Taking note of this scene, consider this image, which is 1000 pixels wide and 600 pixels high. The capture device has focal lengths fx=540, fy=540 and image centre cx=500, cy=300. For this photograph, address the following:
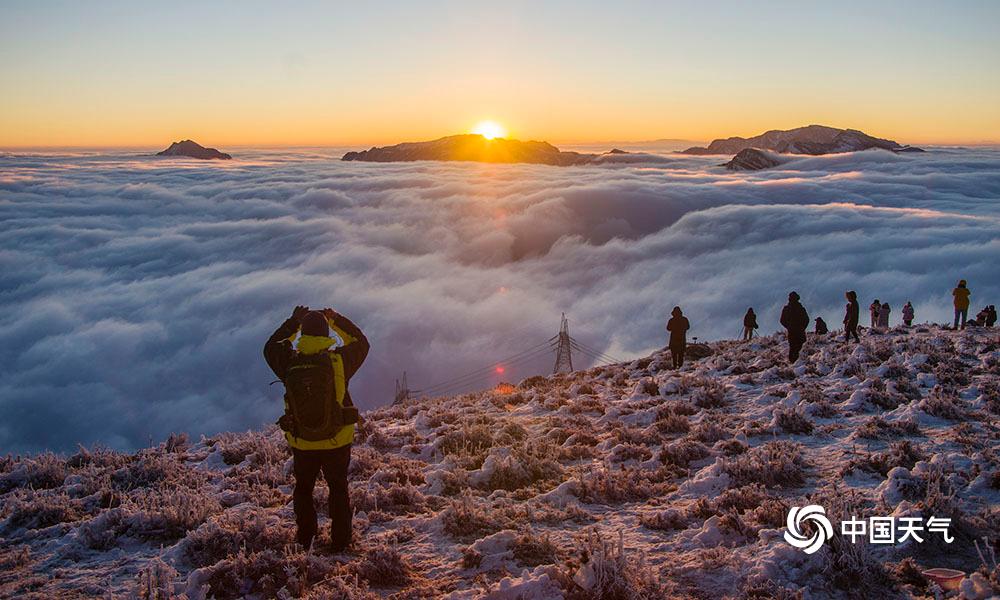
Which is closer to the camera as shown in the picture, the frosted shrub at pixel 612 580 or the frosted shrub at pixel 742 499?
the frosted shrub at pixel 612 580

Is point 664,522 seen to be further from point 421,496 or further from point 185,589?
point 185,589

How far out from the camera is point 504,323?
119875 mm

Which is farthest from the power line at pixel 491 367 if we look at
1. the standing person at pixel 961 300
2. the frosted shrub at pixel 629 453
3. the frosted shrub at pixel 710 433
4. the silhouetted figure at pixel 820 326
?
the frosted shrub at pixel 629 453

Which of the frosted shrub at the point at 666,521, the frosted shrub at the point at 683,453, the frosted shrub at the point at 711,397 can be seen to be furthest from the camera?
the frosted shrub at the point at 711,397

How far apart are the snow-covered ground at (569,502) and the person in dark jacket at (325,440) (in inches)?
11.2

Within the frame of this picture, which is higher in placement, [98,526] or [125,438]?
[98,526]

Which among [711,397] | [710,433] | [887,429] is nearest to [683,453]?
[710,433]

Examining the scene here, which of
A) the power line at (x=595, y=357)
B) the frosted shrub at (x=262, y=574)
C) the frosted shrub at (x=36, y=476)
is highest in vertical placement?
the frosted shrub at (x=262, y=574)

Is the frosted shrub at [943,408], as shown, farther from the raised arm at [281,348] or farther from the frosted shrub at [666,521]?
the raised arm at [281,348]

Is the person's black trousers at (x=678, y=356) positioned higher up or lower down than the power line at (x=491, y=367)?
higher up

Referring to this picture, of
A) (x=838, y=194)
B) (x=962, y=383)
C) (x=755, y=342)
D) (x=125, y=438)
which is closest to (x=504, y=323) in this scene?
(x=125, y=438)

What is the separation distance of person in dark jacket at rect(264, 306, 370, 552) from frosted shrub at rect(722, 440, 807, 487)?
3.97 m

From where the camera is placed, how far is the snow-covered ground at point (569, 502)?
3.92m

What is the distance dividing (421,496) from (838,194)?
691 ft
